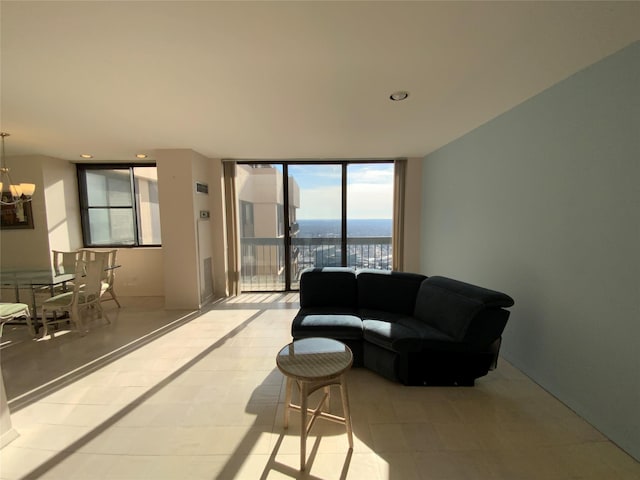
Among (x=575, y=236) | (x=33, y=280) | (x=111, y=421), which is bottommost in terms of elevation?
(x=111, y=421)

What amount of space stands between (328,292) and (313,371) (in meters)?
1.45

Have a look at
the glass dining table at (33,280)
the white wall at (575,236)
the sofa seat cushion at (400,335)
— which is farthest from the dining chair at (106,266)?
the white wall at (575,236)

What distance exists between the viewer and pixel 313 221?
488 centimetres

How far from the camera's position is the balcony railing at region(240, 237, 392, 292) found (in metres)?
4.92

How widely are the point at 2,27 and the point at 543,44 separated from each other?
10.0ft

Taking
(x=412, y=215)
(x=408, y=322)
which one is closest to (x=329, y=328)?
(x=408, y=322)

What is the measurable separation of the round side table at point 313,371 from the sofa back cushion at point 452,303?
3.44 feet

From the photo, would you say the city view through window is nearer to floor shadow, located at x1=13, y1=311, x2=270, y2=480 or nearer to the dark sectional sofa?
the dark sectional sofa

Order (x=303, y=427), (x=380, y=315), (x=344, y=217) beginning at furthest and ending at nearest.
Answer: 1. (x=344, y=217)
2. (x=380, y=315)
3. (x=303, y=427)

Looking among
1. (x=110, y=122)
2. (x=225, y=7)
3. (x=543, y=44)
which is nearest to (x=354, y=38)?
(x=225, y=7)

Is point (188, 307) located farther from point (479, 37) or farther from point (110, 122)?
point (479, 37)

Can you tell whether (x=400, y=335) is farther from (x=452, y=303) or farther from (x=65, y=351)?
(x=65, y=351)

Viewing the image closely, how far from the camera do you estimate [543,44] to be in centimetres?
154

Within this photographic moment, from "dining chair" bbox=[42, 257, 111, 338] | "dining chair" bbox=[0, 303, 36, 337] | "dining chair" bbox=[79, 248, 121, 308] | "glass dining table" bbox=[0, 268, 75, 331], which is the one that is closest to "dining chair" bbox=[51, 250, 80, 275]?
"dining chair" bbox=[79, 248, 121, 308]
